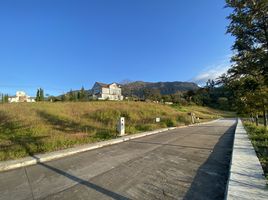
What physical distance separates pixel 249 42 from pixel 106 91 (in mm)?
91654

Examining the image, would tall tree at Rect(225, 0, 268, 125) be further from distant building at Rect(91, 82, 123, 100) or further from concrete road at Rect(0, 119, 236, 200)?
distant building at Rect(91, 82, 123, 100)

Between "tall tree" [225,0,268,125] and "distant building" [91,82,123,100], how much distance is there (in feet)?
287

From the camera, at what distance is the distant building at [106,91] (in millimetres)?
97562

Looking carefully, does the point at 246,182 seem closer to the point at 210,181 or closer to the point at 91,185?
the point at 210,181

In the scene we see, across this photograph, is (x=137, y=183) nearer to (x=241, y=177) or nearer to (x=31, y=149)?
(x=241, y=177)

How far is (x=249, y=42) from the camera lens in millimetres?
10125

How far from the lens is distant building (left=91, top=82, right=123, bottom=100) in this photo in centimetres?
9756

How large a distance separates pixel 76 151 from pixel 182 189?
17.2ft

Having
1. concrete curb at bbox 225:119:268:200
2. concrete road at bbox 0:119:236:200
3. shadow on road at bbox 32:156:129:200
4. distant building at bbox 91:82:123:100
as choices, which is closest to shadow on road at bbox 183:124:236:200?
concrete road at bbox 0:119:236:200

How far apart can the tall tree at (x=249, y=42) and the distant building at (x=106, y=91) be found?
287ft

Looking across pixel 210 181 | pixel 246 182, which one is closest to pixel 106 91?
pixel 210 181

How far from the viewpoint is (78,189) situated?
166 inches

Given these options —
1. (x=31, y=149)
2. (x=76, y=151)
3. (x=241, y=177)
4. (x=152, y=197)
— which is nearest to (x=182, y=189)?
(x=152, y=197)

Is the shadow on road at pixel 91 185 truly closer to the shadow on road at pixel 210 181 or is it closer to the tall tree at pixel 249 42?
the shadow on road at pixel 210 181
